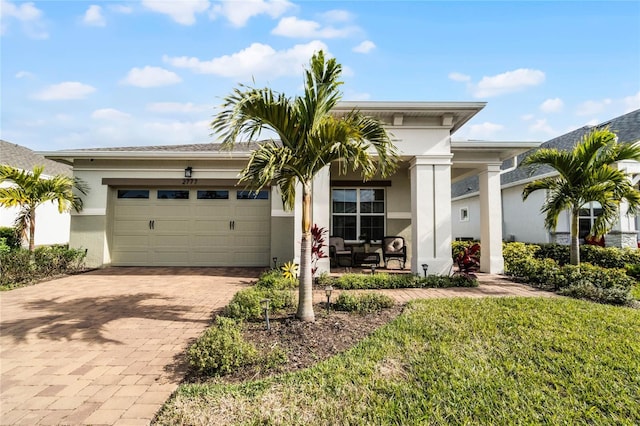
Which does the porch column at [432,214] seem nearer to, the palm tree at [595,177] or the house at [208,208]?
the house at [208,208]

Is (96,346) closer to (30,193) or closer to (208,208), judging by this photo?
(208,208)

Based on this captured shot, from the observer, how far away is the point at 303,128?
14.6ft

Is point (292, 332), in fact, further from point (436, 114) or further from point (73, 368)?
point (436, 114)

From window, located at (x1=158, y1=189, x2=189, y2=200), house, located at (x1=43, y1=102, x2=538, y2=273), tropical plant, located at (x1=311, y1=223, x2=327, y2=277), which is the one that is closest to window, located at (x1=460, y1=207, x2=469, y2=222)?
house, located at (x1=43, y1=102, x2=538, y2=273)

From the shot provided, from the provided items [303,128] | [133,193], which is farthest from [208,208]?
[303,128]

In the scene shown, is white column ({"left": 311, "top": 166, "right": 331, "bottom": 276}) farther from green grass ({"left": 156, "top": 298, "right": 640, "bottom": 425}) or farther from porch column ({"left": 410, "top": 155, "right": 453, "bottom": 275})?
green grass ({"left": 156, "top": 298, "right": 640, "bottom": 425})

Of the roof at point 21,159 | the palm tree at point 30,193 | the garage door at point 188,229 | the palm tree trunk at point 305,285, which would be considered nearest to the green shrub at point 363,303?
the palm tree trunk at point 305,285

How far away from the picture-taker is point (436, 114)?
789cm

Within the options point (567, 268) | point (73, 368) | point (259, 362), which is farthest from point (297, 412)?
point (567, 268)

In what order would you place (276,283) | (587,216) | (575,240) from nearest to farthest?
(276,283) → (575,240) → (587,216)

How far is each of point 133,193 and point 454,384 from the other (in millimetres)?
11026

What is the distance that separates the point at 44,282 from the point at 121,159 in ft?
13.7

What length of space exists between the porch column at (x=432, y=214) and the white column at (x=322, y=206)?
232 centimetres

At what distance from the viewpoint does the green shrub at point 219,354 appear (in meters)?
3.13
